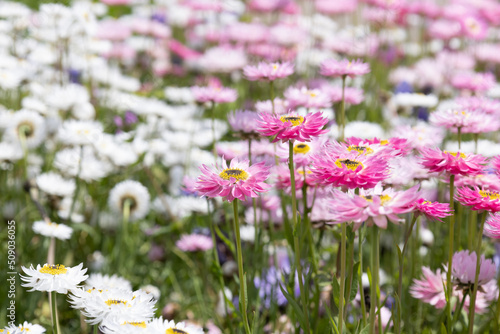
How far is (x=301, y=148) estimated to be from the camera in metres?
1.31

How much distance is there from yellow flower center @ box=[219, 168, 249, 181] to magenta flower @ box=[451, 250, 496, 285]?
0.48 metres

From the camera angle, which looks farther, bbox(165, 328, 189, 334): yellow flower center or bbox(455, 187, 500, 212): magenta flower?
bbox(455, 187, 500, 212): magenta flower

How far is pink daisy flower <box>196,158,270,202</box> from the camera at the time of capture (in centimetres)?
96

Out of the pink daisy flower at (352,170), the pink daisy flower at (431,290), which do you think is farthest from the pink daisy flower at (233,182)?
the pink daisy flower at (431,290)

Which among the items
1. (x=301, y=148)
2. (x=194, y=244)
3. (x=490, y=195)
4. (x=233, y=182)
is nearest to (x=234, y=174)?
(x=233, y=182)

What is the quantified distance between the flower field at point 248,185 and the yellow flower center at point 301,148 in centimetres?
1

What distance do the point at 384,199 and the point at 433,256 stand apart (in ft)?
2.93

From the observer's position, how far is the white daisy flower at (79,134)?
1785 millimetres

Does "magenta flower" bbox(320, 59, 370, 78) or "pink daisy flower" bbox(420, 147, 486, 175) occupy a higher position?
"magenta flower" bbox(320, 59, 370, 78)

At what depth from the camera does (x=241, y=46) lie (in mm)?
3404

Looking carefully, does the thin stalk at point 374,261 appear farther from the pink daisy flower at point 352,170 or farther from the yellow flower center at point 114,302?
the yellow flower center at point 114,302

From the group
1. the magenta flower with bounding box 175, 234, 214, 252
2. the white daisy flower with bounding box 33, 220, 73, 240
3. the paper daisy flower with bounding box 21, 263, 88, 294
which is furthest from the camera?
the magenta flower with bounding box 175, 234, 214, 252

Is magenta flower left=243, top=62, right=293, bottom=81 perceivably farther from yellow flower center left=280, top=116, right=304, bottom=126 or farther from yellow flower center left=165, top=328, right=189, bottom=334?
yellow flower center left=165, top=328, right=189, bottom=334

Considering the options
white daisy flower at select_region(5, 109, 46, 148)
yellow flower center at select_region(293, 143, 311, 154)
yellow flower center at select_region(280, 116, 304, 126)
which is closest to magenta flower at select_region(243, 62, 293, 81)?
yellow flower center at select_region(293, 143, 311, 154)
